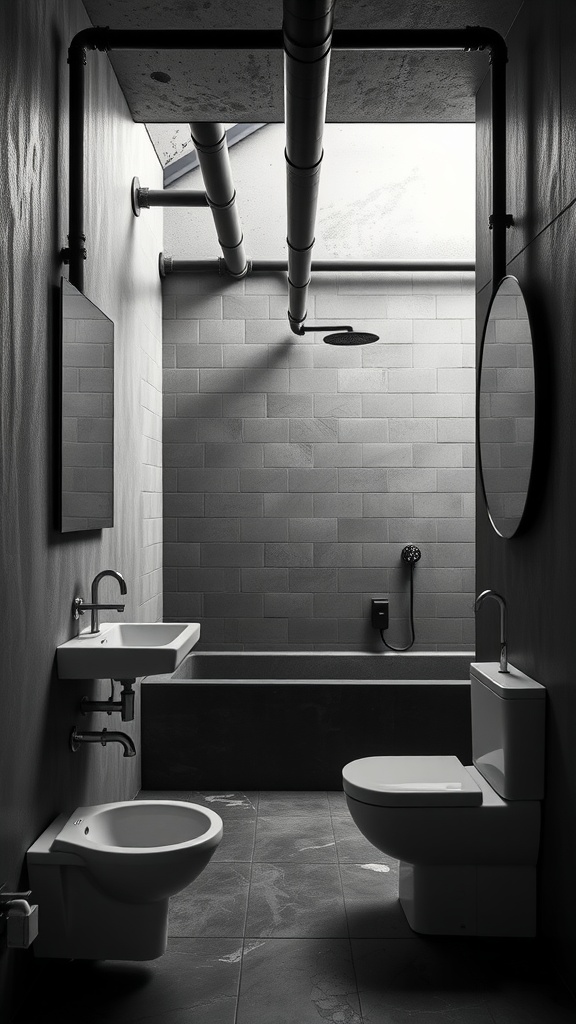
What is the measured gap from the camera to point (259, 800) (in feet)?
12.8

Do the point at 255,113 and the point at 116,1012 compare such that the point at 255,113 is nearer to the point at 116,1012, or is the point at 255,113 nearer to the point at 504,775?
the point at 504,775

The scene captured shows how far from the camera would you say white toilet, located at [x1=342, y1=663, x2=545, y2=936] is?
2.51m

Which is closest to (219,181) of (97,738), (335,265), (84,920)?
(335,265)

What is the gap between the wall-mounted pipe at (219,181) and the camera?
11.0 ft

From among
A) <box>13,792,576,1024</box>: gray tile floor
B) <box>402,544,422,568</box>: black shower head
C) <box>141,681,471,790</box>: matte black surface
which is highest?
<box>402,544,422,568</box>: black shower head

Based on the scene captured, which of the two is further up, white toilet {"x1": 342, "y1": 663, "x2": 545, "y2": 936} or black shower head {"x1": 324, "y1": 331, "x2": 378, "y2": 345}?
black shower head {"x1": 324, "y1": 331, "x2": 378, "y2": 345}

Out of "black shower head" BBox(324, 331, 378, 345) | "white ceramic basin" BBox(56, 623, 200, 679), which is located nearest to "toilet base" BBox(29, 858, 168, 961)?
"white ceramic basin" BBox(56, 623, 200, 679)

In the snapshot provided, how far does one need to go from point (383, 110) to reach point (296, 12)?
1.82 metres

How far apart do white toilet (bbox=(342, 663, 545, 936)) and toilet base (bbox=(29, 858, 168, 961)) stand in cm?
72

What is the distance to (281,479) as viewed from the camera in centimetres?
516

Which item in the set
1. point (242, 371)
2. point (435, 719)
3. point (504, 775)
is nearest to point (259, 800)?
point (435, 719)

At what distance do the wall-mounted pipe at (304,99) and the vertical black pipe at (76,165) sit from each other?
0.69 m

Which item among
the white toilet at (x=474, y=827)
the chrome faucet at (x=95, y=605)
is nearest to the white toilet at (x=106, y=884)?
the white toilet at (x=474, y=827)

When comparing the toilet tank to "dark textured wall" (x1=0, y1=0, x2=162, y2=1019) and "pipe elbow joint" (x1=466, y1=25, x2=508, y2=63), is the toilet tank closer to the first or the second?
"dark textured wall" (x1=0, y1=0, x2=162, y2=1019)
